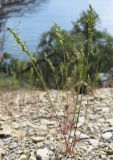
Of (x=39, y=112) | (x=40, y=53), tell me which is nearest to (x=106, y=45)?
(x=40, y=53)

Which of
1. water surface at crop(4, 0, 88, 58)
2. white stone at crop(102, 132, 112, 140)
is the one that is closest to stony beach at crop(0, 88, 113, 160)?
white stone at crop(102, 132, 112, 140)

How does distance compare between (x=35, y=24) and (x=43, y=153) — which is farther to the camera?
(x=35, y=24)

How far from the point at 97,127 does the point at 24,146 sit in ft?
2.63

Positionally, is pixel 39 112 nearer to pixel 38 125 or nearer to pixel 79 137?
pixel 38 125

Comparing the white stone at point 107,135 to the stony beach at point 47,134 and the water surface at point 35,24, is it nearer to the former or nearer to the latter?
the stony beach at point 47,134

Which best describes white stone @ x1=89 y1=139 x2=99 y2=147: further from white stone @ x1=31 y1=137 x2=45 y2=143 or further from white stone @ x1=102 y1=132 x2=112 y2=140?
white stone @ x1=31 y1=137 x2=45 y2=143

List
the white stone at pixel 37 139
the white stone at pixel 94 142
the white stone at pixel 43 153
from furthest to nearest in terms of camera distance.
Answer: the white stone at pixel 37 139 < the white stone at pixel 94 142 < the white stone at pixel 43 153

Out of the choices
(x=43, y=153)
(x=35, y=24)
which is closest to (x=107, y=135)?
(x=43, y=153)

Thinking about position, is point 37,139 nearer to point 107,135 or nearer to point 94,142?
point 94,142

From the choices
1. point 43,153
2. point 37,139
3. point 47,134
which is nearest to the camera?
point 43,153

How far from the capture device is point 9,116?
16.0ft

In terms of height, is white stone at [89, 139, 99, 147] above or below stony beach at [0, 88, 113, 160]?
above

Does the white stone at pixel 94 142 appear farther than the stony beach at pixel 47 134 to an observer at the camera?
Yes

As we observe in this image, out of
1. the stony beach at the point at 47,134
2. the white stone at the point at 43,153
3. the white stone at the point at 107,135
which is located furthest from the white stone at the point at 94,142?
the white stone at the point at 43,153
